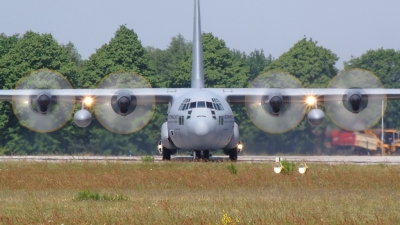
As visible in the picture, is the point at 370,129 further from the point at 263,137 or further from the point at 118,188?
the point at 118,188

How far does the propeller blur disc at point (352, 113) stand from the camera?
49.8 meters

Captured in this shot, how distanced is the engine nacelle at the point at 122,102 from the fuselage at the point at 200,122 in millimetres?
2660

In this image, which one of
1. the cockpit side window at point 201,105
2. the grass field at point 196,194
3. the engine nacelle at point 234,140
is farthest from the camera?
the engine nacelle at point 234,140

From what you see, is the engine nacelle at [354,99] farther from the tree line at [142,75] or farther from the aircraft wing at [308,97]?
the tree line at [142,75]

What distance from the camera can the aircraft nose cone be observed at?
94.6 ft

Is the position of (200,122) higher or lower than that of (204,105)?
lower

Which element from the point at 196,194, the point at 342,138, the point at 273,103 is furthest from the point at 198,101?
the point at 342,138

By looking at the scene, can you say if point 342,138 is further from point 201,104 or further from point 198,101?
point 201,104

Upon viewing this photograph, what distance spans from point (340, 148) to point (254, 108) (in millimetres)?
9844

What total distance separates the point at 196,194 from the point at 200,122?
9699 mm

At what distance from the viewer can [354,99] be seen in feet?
111

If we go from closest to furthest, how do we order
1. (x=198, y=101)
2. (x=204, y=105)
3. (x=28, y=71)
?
(x=204, y=105) → (x=198, y=101) → (x=28, y=71)

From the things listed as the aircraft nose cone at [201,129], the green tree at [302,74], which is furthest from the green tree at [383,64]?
the aircraft nose cone at [201,129]

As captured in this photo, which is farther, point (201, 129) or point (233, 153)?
point (233, 153)
